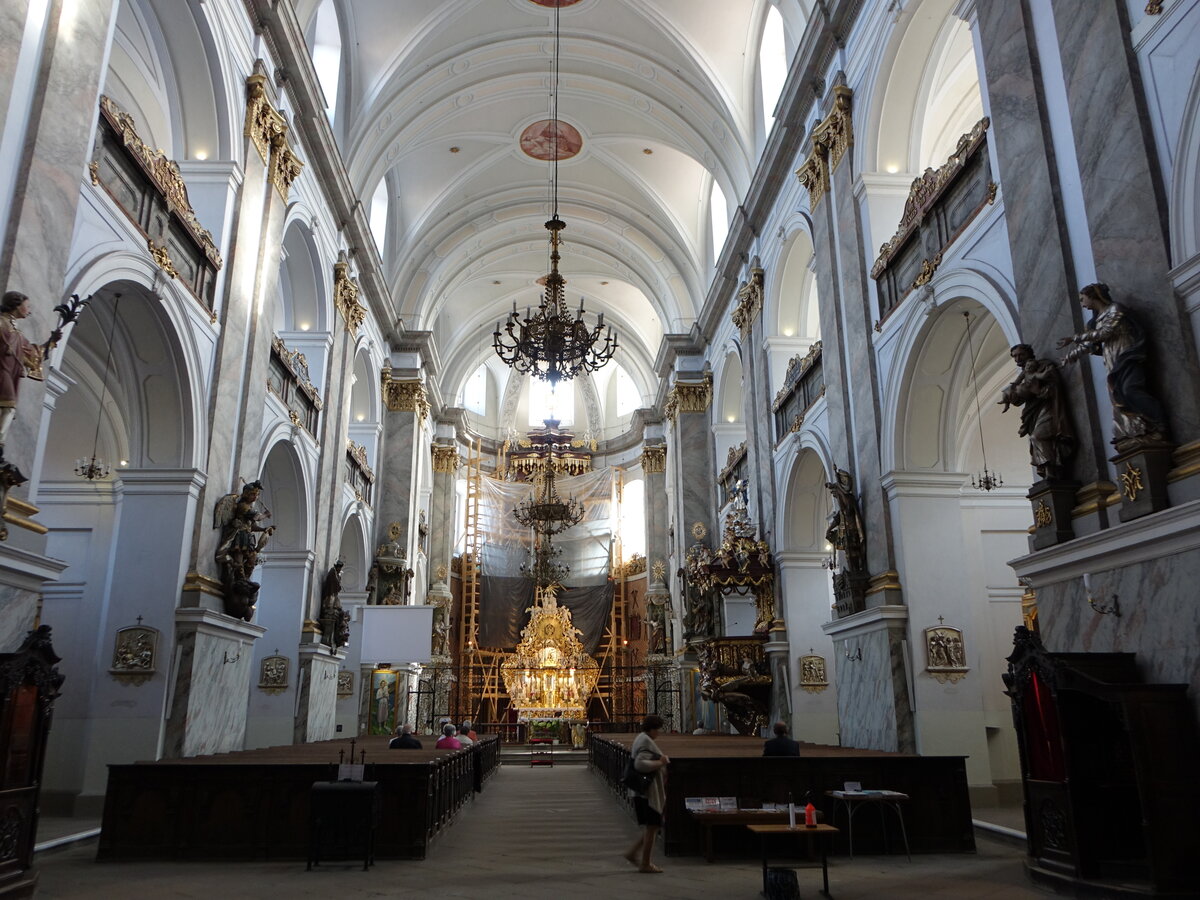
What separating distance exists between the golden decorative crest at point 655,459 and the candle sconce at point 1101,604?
21.9 m

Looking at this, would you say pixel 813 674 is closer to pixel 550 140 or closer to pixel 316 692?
pixel 316 692

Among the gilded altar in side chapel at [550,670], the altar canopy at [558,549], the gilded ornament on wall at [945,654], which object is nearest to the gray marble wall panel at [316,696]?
the gilded ornament on wall at [945,654]

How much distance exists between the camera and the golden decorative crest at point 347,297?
1659 cm

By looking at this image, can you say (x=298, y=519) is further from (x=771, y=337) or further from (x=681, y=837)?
(x=681, y=837)

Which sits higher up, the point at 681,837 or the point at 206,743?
the point at 206,743

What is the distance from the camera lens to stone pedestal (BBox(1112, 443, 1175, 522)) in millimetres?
5648

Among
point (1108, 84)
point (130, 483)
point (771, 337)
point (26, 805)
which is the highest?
point (771, 337)

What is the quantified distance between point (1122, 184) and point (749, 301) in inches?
430

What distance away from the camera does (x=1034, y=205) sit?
23.8 ft

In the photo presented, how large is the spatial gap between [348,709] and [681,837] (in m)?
12.9

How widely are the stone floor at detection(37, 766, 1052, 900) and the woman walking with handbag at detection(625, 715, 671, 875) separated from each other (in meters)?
0.14

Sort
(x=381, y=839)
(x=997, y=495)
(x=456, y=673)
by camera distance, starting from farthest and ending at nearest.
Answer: (x=456, y=673) → (x=997, y=495) → (x=381, y=839)

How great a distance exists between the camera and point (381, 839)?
7.24 metres

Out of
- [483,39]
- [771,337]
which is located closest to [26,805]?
[771,337]
